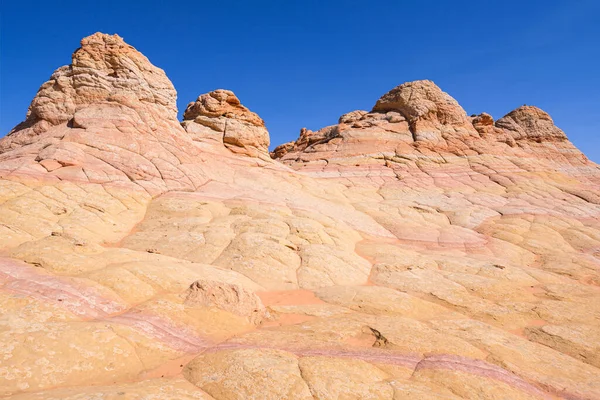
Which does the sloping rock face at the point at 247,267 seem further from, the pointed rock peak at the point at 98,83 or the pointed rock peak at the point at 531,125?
the pointed rock peak at the point at 531,125

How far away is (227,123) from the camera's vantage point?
31.1 meters

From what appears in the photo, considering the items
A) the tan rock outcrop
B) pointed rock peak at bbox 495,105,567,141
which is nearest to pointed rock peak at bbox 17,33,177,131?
the tan rock outcrop

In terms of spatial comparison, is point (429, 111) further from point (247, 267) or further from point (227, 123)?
point (247, 267)

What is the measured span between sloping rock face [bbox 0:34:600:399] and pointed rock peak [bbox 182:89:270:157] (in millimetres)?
176

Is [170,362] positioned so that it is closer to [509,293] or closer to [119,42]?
[509,293]

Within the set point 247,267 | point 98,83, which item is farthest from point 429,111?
point 247,267

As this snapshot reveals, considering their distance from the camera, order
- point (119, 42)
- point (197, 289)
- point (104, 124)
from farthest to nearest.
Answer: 1. point (119, 42)
2. point (104, 124)
3. point (197, 289)

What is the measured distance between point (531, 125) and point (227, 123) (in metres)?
43.3

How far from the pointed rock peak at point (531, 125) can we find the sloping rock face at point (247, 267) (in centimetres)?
1403

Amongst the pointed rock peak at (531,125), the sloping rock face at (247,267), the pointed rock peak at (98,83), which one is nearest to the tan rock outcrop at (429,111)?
the pointed rock peak at (531,125)

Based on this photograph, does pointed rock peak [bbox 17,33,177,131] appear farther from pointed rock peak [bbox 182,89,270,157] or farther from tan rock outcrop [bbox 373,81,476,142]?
tan rock outcrop [bbox 373,81,476,142]

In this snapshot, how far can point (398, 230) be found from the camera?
896 inches

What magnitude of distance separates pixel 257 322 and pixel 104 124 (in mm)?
17777

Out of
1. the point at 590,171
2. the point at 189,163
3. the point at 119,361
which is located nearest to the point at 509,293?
the point at 119,361
